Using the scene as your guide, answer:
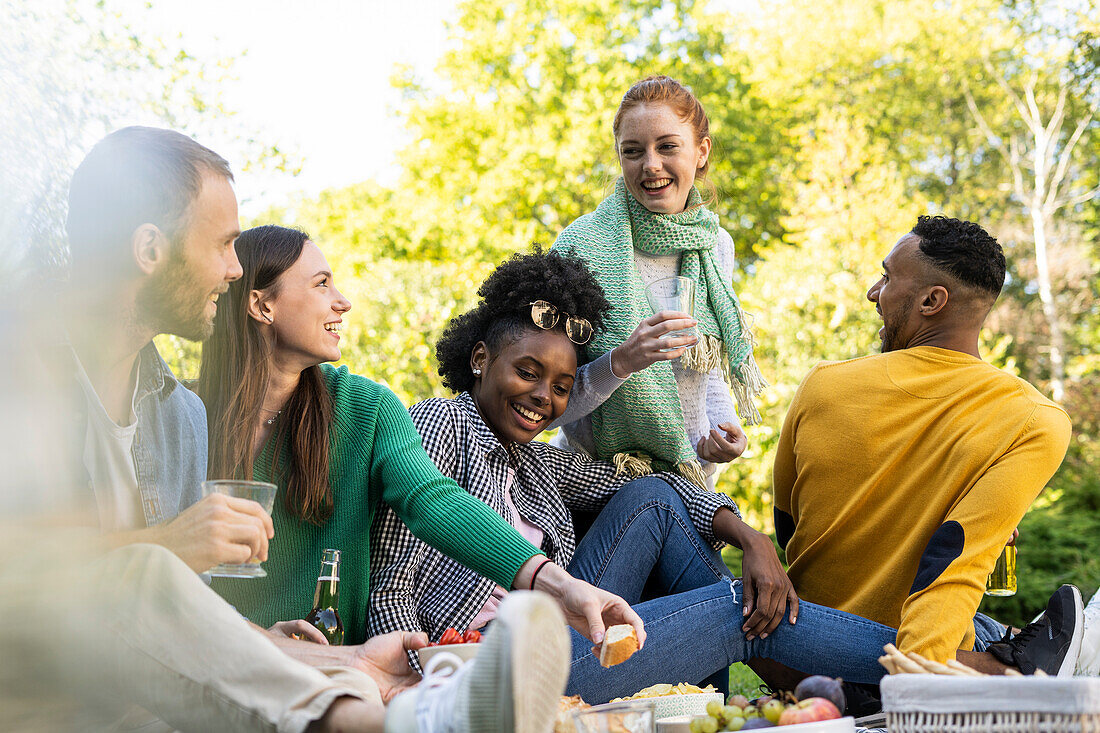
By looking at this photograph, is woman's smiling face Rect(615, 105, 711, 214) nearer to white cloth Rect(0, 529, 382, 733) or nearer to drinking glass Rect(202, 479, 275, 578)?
drinking glass Rect(202, 479, 275, 578)

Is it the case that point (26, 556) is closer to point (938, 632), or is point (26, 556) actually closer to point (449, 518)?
point (449, 518)

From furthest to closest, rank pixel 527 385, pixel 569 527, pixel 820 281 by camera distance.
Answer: pixel 820 281
pixel 569 527
pixel 527 385

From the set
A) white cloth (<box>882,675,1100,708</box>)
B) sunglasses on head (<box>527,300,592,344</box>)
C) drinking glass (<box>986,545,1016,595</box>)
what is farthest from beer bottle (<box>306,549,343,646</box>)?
drinking glass (<box>986,545,1016,595</box>)

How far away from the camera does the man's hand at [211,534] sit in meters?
1.91

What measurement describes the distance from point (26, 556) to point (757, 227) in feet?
59.5

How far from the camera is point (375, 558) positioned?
2945mm

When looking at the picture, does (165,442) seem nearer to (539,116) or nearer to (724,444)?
(724,444)

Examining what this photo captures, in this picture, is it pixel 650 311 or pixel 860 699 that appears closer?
pixel 860 699

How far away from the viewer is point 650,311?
13.3 feet

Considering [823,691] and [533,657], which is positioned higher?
[533,657]

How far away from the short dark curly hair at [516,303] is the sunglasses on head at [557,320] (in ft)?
0.08

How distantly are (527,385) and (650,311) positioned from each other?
0.95m

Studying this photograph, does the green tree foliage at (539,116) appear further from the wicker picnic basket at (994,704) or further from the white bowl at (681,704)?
the wicker picnic basket at (994,704)

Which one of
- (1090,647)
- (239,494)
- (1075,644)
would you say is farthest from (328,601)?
(1090,647)
